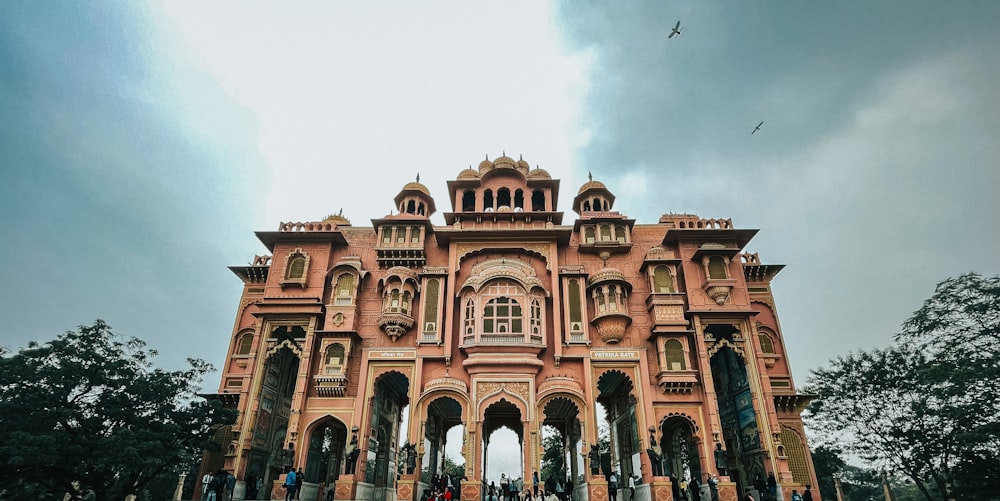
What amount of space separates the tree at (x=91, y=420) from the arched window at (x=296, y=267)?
654 centimetres

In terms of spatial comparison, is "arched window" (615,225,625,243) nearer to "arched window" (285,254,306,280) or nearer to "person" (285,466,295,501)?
"arched window" (285,254,306,280)

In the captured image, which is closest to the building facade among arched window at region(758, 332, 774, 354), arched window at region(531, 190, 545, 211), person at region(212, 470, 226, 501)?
arched window at region(758, 332, 774, 354)

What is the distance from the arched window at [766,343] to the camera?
2488 cm

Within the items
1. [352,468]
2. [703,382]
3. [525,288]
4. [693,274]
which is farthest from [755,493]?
[352,468]

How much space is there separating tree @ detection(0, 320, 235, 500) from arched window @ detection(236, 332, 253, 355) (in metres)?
4.36

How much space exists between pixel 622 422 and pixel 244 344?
1980cm

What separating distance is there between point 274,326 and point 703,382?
66.4ft

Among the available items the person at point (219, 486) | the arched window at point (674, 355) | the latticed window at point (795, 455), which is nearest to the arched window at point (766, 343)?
the latticed window at point (795, 455)

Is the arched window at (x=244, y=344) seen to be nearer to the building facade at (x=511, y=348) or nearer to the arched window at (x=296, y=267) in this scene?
A: the building facade at (x=511, y=348)

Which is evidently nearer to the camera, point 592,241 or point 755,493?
point 755,493

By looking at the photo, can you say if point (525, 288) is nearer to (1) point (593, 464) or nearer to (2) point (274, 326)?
(1) point (593, 464)

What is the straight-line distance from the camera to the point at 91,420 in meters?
17.9

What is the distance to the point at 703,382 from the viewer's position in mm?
21828

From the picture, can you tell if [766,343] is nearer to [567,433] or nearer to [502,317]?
[567,433]
